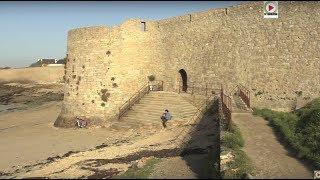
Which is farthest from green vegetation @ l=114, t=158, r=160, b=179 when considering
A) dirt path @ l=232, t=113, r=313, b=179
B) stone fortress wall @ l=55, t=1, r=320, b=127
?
stone fortress wall @ l=55, t=1, r=320, b=127

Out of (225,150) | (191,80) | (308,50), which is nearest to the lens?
(225,150)

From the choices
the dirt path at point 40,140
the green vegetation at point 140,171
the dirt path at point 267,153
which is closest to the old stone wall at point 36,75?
the dirt path at point 40,140

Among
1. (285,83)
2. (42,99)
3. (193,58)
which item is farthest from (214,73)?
(42,99)

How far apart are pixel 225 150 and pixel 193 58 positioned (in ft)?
45.6

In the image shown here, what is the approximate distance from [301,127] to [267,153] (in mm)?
3774

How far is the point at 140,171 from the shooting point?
Answer: 1366 centimetres

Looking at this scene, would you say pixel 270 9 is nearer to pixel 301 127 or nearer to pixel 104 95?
pixel 301 127

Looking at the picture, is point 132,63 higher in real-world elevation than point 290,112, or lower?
higher

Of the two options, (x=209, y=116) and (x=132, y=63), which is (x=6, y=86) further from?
(x=209, y=116)

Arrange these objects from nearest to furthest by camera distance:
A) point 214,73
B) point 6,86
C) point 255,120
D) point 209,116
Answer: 1. point 255,120
2. point 209,116
3. point 214,73
4. point 6,86

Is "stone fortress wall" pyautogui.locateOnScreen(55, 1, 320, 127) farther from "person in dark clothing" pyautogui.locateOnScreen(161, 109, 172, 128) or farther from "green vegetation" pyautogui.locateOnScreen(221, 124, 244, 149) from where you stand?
"green vegetation" pyautogui.locateOnScreen(221, 124, 244, 149)

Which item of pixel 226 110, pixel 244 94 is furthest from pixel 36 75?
pixel 226 110

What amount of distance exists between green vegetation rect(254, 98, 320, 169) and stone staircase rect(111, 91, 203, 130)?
14.2 ft

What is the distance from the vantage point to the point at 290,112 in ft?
69.5
